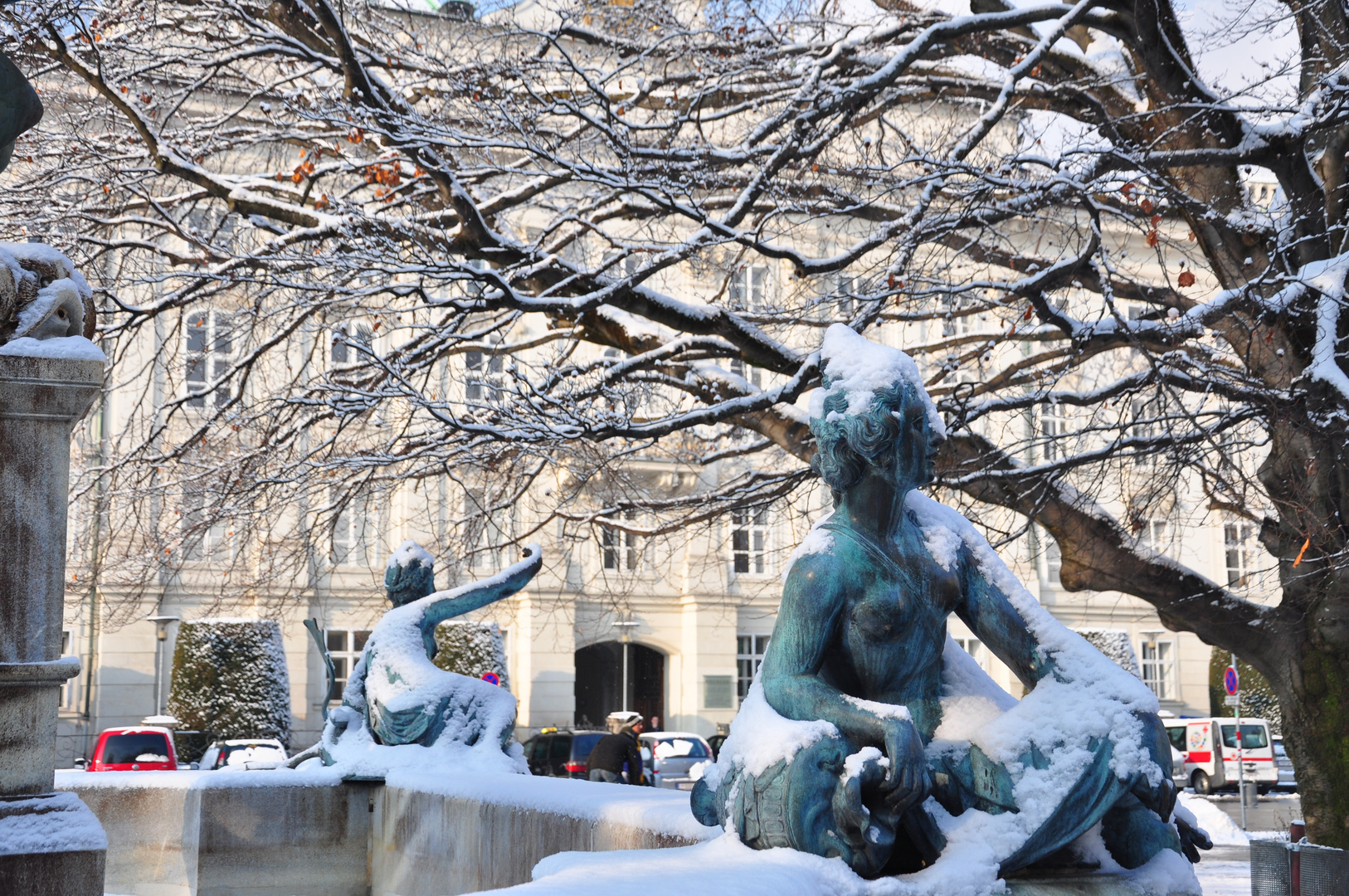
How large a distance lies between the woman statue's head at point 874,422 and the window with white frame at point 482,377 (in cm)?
644

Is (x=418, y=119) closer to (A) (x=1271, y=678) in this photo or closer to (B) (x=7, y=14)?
(B) (x=7, y=14)

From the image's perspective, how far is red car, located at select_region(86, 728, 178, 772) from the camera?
70.2 ft

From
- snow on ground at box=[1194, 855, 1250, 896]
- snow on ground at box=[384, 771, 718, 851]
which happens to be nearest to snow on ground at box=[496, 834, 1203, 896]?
snow on ground at box=[384, 771, 718, 851]

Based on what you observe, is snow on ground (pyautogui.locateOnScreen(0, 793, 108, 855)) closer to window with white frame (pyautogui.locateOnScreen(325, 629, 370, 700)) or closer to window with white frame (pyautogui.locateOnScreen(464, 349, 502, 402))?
window with white frame (pyautogui.locateOnScreen(464, 349, 502, 402))

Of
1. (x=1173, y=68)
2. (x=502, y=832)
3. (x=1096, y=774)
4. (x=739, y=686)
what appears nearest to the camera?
(x=1096, y=774)

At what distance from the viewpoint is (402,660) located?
6793mm

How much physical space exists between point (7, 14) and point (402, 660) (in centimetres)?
506

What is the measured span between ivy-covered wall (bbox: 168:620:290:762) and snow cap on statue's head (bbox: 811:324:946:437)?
27.5 metres

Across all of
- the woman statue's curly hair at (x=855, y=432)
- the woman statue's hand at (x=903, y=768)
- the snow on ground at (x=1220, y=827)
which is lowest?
the snow on ground at (x=1220, y=827)

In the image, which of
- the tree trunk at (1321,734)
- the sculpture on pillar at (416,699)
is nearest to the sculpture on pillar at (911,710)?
the sculpture on pillar at (416,699)

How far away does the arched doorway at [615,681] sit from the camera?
142 feet

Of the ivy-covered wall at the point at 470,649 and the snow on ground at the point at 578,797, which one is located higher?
the snow on ground at the point at 578,797

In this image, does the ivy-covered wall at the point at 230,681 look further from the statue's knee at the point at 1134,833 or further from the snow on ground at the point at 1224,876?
the statue's knee at the point at 1134,833

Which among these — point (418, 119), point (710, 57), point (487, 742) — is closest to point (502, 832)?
point (487, 742)
